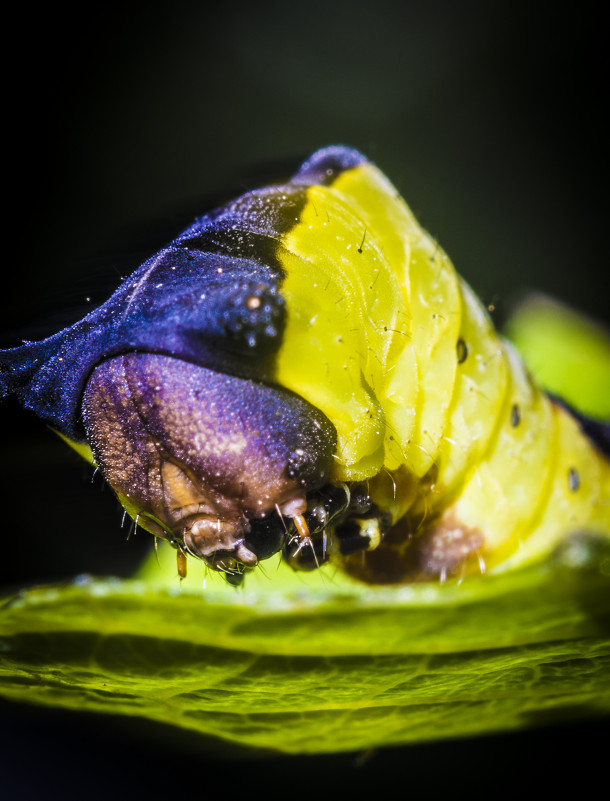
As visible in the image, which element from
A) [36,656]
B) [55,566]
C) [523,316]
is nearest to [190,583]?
[55,566]

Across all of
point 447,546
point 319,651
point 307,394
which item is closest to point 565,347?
point 447,546

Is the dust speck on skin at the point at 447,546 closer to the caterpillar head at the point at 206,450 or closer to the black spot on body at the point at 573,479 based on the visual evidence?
the black spot on body at the point at 573,479

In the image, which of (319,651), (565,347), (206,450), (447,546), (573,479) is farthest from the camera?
(565,347)

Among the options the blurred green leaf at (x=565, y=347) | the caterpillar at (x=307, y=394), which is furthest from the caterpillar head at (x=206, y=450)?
the blurred green leaf at (x=565, y=347)

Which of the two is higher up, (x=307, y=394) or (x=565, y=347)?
(x=565, y=347)

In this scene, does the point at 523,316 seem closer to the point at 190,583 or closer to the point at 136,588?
the point at 190,583

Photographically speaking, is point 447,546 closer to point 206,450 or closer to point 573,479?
point 573,479

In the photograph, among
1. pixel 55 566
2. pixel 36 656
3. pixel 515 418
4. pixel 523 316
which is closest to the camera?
pixel 36 656
